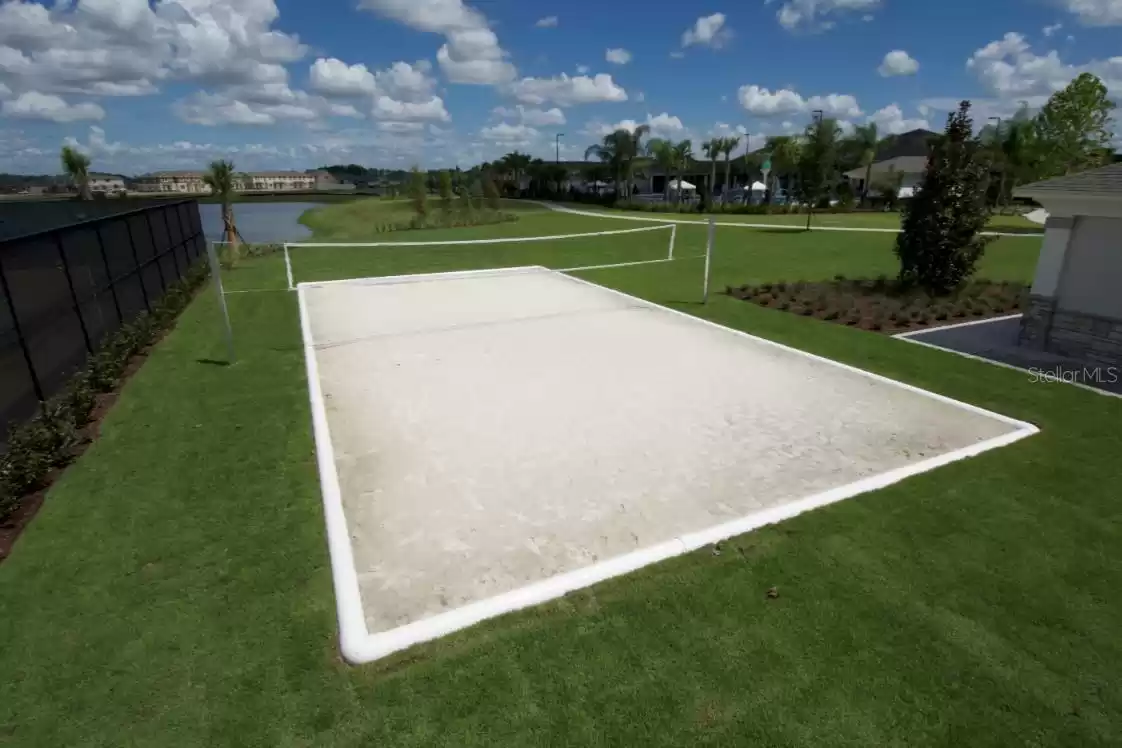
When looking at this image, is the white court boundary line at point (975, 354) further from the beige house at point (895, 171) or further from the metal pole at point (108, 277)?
the beige house at point (895, 171)

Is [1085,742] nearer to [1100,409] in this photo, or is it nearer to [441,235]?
[1100,409]

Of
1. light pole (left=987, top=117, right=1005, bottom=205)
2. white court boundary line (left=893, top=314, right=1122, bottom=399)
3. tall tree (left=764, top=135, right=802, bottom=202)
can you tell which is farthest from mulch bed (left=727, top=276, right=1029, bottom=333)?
tall tree (left=764, top=135, right=802, bottom=202)

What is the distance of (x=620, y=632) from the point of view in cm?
388

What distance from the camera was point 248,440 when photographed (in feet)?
22.5

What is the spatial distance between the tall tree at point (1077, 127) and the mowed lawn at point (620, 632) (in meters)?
39.6

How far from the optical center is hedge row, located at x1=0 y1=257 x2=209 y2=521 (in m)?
5.57

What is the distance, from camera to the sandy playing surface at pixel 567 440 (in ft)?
15.6

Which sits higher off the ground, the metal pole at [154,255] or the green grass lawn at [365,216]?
the metal pole at [154,255]

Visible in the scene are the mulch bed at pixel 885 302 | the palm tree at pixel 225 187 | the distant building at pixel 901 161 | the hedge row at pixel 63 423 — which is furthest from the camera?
the distant building at pixel 901 161

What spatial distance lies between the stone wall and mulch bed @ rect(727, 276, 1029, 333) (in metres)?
1.30

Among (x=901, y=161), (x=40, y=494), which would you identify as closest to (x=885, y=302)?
(x=40, y=494)

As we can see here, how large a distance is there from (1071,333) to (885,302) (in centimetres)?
387

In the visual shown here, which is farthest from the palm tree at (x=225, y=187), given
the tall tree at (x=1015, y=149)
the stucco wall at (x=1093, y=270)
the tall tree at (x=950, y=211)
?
the tall tree at (x=1015, y=149)

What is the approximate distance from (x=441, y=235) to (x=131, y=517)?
28.6 m
